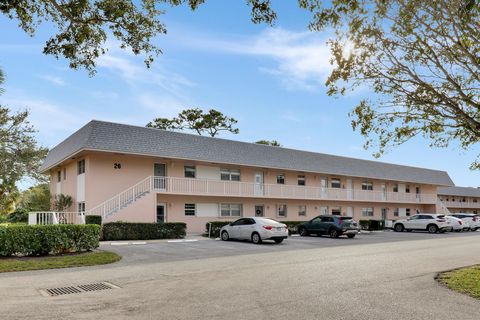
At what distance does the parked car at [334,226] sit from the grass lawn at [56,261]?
1603 cm

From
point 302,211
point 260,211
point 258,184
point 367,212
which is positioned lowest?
point 367,212

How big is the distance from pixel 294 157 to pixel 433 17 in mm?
27003

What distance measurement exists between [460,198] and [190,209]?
57.0 metres

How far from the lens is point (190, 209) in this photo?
3144 centimetres

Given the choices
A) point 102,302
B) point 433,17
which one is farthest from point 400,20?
point 102,302

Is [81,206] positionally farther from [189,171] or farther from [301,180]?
[301,180]

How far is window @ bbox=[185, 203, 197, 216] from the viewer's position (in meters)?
31.2

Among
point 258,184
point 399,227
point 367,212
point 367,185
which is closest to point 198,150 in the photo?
point 258,184

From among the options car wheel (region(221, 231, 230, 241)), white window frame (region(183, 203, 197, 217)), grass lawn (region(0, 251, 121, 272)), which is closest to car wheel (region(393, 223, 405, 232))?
white window frame (region(183, 203, 197, 217))

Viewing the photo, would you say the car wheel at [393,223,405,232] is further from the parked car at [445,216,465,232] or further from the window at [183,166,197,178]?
the window at [183,166,197,178]

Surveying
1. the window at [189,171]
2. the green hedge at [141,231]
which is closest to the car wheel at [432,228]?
the window at [189,171]

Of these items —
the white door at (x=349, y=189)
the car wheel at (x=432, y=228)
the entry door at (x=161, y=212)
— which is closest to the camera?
the entry door at (x=161, y=212)

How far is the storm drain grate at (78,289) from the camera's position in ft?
30.7

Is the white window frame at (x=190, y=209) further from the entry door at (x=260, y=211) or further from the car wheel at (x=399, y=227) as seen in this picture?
the car wheel at (x=399, y=227)
